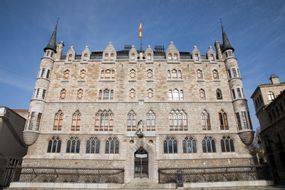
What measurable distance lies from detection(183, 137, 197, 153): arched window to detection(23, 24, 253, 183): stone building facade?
13 centimetres

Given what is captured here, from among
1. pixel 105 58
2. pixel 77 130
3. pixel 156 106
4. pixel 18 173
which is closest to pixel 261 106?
pixel 156 106

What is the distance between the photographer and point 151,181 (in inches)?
806

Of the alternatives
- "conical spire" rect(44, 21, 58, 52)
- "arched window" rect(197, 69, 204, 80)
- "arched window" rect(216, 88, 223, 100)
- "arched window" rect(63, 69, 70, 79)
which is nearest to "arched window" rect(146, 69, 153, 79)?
"arched window" rect(197, 69, 204, 80)

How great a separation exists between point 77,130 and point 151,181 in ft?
38.0

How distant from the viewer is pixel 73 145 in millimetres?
22922

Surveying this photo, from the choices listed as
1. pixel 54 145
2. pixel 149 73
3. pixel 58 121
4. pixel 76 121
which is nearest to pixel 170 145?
pixel 149 73

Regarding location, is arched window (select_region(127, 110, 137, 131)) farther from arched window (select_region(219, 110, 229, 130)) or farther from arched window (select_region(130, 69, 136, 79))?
arched window (select_region(219, 110, 229, 130))

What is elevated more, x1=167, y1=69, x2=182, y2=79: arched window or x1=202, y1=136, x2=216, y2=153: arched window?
x1=167, y1=69, x2=182, y2=79: arched window

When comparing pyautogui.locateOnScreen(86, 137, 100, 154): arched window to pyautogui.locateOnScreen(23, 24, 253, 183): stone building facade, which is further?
pyautogui.locateOnScreen(86, 137, 100, 154): arched window

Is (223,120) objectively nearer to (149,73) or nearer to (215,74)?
(215,74)

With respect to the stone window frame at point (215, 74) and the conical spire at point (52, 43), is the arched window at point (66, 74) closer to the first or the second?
the conical spire at point (52, 43)

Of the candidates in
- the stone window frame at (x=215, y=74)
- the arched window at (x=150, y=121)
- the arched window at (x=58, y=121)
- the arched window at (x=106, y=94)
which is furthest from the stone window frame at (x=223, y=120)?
the arched window at (x=58, y=121)

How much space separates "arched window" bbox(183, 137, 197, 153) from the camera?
22.7 m

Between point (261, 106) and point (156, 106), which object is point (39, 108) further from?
point (261, 106)
